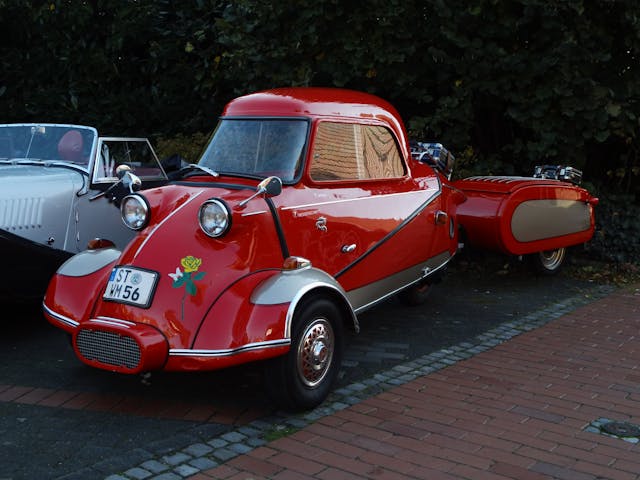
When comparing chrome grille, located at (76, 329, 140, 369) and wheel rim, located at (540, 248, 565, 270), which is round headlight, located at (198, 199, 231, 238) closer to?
chrome grille, located at (76, 329, 140, 369)

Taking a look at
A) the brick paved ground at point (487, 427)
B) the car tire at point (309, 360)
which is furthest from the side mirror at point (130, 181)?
the brick paved ground at point (487, 427)

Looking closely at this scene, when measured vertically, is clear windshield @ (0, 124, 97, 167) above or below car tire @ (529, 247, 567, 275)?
above

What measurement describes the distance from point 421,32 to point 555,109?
1845 millimetres

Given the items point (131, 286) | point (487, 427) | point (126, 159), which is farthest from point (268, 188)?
point (126, 159)

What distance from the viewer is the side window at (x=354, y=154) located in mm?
5074

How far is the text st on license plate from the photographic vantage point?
4227 mm

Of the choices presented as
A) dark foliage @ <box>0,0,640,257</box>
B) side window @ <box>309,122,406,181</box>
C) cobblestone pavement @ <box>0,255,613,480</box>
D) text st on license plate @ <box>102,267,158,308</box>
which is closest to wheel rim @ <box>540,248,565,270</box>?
dark foliage @ <box>0,0,640,257</box>

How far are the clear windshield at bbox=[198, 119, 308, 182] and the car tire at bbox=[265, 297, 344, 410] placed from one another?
996mm

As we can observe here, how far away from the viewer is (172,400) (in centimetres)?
454

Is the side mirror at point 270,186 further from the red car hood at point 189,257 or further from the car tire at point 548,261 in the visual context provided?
the car tire at point 548,261

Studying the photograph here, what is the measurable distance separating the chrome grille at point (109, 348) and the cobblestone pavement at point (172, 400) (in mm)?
381

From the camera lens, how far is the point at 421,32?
28.7 ft

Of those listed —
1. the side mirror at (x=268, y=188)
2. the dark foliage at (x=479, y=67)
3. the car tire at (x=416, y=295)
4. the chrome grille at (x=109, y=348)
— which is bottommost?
the car tire at (x=416, y=295)

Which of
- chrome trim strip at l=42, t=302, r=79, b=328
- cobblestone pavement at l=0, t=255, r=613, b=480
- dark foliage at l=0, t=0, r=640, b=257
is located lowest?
cobblestone pavement at l=0, t=255, r=613, b=480
